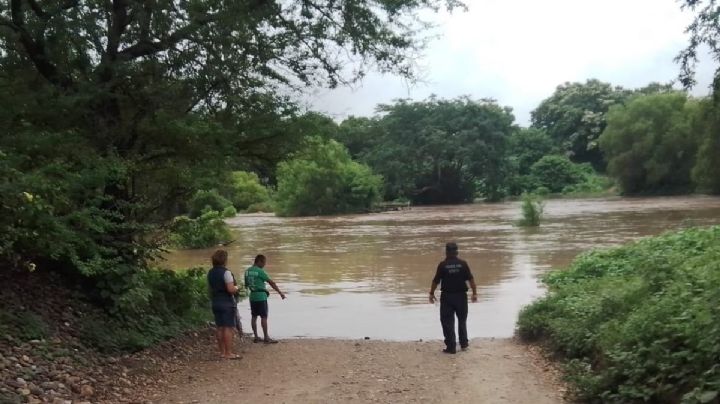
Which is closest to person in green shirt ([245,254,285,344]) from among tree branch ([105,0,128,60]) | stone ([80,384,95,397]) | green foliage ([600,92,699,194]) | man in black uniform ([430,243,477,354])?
man in black uniform ([430,243,477,354])

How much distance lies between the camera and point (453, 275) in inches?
413

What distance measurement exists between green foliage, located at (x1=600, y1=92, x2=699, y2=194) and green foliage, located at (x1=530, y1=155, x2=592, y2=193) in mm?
13740

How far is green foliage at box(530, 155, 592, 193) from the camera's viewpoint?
8931 centimetres

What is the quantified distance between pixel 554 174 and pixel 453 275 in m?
82.8

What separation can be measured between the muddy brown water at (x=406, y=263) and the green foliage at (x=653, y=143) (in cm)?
2094

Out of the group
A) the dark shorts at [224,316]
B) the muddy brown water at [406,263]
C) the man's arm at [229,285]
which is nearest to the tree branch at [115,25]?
the man's arm at [229,285]

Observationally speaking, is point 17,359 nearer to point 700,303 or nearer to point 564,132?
point 700,303

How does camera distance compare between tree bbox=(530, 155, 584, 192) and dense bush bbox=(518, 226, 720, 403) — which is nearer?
dense bush bbox=(518, 226, 720, 403)

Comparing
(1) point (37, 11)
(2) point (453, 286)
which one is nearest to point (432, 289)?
(2) point (453, 286)

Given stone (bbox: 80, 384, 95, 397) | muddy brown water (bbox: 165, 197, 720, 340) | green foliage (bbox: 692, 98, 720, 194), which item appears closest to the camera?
stone (bbox: 80, 384, 95, 397)

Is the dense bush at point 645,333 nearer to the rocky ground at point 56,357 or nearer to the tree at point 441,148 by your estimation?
the rocky ground at point 56,357

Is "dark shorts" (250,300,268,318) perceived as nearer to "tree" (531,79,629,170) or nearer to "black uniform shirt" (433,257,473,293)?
"black uniform shirt" (433,257,473,293)

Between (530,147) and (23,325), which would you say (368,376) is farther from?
(530,147)

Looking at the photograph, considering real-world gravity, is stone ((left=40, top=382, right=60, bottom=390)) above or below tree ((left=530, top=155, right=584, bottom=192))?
below
